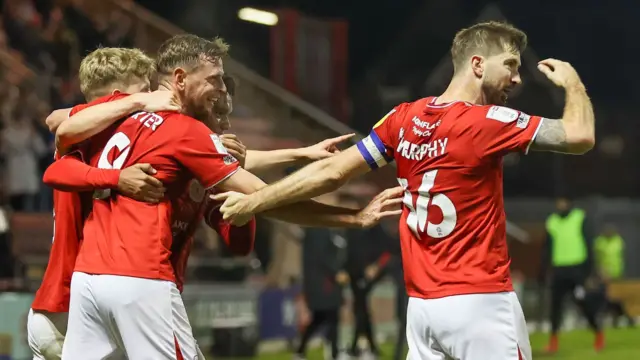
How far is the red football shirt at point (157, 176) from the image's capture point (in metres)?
3.78

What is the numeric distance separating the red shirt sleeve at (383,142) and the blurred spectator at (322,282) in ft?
21.5

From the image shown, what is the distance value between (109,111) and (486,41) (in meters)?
1.40

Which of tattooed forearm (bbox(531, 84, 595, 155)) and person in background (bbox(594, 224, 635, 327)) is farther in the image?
person in background (bbox(594, 224, 635, 327))

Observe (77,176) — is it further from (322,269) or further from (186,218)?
(322,269)

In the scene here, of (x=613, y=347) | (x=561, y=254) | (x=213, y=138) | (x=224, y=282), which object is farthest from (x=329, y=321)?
(x=213, y=138)

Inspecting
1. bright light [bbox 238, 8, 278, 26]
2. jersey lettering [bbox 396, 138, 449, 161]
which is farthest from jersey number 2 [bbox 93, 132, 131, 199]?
bright light [bbox 238, 8, 278, 26]

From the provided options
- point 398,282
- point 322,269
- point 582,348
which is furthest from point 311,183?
point 582,348

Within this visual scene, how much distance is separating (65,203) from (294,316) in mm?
8461

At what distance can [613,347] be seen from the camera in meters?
12.4

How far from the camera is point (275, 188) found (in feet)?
13.5

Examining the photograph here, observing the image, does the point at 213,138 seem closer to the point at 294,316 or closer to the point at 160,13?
the point at 294,316

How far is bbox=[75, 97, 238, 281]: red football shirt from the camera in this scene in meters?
3.78

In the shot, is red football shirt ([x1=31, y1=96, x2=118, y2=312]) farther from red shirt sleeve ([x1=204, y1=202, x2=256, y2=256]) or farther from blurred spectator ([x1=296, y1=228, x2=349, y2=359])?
blurred spectator ([x1=296, y1=228, x2=349, y2=359])

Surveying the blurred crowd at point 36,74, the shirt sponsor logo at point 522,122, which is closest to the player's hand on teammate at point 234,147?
the shirt sponsor logo at point 522,122
